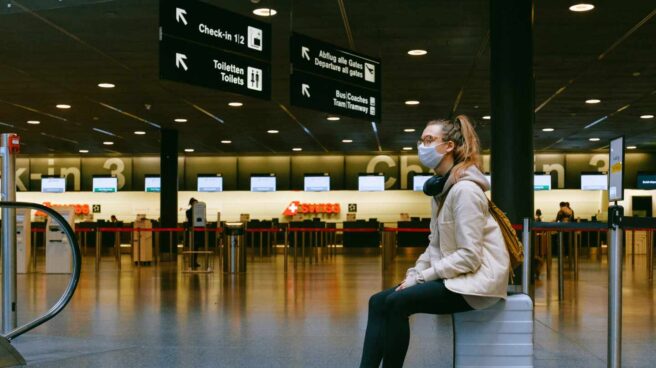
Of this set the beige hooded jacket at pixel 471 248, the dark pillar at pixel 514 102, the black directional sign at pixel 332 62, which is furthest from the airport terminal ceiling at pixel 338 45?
the beige hooded jacket at pixel 471 248

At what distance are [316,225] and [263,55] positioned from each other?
614 inches

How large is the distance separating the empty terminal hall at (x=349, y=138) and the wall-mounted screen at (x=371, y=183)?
18.9 feet

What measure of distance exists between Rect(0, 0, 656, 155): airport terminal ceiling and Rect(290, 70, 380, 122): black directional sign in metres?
0.98

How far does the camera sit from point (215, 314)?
26.8ft

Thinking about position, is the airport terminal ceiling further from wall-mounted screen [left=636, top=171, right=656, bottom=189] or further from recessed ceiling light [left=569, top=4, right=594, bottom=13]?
wall-mounted screen [left=636, top=171, right=656, bottom=189]

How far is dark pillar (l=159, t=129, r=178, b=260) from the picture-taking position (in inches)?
881

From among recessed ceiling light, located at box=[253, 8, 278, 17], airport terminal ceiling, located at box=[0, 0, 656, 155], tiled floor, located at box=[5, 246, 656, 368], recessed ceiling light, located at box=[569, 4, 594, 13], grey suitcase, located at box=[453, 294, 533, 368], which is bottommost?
tiled floor, located at box=[5, 246, 656, 368]

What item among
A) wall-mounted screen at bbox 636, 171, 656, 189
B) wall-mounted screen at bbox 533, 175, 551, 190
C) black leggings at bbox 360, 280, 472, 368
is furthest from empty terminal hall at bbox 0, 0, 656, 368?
wall-mounted screen at bbox 636, 171, 656, 189

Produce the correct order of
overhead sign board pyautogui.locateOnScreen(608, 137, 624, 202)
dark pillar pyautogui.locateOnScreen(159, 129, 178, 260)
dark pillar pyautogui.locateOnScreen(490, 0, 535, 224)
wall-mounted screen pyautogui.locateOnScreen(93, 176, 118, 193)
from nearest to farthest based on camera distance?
1. overhead sign board pyautogui.locateOnScreen(608, 137, 624, 202)
2. dark pillar pyautogui.locateOnScreen(490, 0, 535, 224)
3. dark pillar pyautogui.locateOnScreen(159, 129, 178, 260)
4. wall-mounted screen pyautogui.locateOnScreen(93, 176, 118, 193)

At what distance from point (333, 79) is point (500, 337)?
237 inches

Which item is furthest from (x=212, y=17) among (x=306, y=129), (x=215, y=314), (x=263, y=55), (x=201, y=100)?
(x=306, y=129)

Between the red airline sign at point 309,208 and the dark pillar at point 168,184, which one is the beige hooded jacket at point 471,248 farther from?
the red airline sign at point 309,208

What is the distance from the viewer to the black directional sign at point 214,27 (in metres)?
6.95

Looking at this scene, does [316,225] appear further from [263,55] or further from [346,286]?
[263,55]
